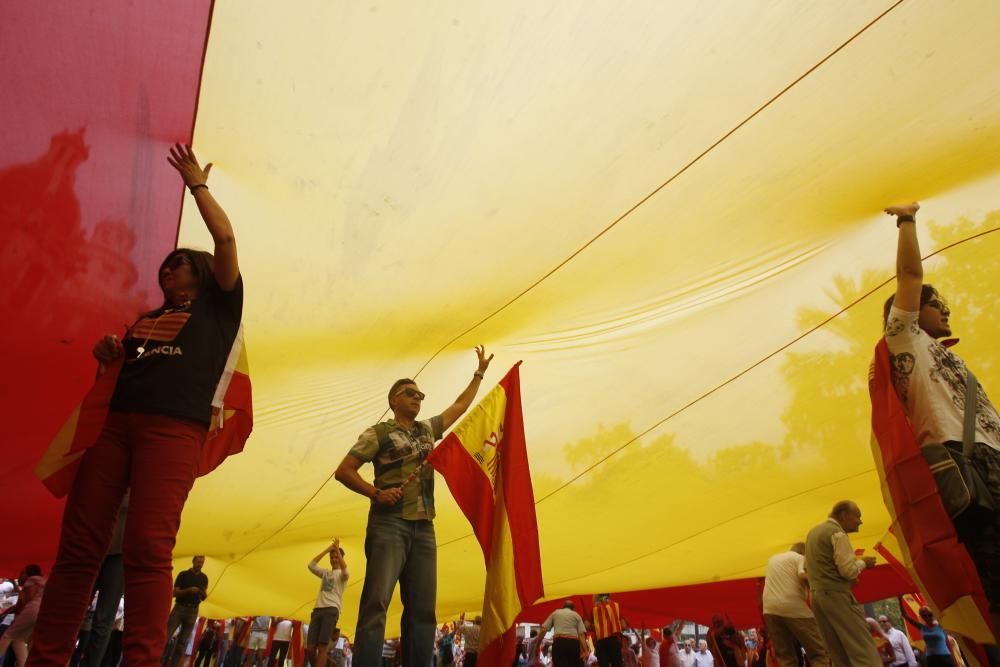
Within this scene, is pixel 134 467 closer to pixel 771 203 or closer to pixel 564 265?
pixel 564 265

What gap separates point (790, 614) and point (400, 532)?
3.28m

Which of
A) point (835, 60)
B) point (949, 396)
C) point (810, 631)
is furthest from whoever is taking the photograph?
point (810, 631)

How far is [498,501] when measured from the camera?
3363 millimetres

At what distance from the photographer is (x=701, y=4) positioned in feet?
7.90

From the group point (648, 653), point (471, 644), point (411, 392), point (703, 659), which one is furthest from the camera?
point (703, 659)

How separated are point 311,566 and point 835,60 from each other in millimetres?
6347

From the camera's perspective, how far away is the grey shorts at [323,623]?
6.08 meters

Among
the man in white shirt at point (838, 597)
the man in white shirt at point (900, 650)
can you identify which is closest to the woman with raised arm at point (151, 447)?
the man in white shirt at point (838, 597)

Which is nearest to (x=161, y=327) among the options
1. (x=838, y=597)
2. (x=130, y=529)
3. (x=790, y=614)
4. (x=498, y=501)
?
(x=130, y=529)

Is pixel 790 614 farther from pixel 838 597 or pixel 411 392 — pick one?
pixel 411 392

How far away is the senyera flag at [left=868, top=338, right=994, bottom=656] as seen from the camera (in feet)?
6.06

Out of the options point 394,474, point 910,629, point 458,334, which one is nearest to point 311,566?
point 458,334

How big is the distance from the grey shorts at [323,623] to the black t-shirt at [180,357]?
494 cm

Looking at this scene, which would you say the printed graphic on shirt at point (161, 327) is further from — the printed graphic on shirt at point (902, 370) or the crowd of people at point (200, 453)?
the printed graphic on shirt at point (902, 370)
